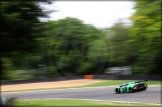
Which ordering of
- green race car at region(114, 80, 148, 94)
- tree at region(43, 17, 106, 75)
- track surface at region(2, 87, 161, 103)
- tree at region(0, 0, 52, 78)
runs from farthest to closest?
tree at region(43, 17, 106, 75)
tree at region(0, 0, 52, 78)
track surface at region(2, 87, 161, 103)
green race car at region(114, 80, 148, 94)

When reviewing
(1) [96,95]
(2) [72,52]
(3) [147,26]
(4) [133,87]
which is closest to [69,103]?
(1) [96,95]

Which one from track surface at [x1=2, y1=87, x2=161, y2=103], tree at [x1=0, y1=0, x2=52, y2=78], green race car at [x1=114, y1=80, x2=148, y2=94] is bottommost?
track surface at [x1=2, y1=87, x2=161, y2=103]

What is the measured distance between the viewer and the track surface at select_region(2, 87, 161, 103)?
7.01 meters

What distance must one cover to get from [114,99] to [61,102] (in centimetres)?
159

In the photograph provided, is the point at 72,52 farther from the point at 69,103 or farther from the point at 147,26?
the point at 147,26

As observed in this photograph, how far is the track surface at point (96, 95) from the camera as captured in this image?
23.0 ft

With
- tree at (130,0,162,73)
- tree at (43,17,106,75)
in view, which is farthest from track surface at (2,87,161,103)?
tree at (130,0,162,73)

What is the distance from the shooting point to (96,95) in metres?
8.78

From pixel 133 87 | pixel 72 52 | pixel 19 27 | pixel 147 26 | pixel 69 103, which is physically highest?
pixel 19 27

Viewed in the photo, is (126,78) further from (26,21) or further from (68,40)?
(26,21)

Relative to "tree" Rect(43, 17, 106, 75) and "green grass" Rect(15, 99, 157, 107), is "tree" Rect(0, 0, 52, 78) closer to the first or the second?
"tree" Rect(43, 17, 106, 75)

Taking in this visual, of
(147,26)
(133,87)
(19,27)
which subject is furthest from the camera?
(147,26)

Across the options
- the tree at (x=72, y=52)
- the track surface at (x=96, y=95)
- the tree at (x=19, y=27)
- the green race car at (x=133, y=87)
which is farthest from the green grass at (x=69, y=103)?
the tree at (x=19, y=27)

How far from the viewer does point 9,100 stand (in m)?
6.30
